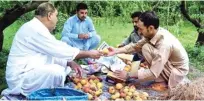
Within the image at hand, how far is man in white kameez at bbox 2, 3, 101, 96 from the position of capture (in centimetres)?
518

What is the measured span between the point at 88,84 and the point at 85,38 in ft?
8.86

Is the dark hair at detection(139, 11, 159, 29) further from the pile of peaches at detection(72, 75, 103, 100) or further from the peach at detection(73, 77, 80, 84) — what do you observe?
the peach at detection(73, 77, 80, 84)

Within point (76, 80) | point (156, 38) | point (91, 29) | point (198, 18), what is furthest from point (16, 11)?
point (198, 18)

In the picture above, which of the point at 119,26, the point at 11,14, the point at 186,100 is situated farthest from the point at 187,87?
the point at 119,26

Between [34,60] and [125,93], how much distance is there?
3.68ft

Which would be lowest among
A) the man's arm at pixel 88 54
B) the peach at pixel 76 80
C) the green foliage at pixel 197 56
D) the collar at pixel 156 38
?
the green foliage at pixel 197 56

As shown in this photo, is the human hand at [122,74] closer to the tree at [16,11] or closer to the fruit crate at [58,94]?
the fruit crate at [58,94]

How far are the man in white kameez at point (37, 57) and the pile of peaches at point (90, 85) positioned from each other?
1.18 ft

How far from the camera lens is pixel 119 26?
13469 mm

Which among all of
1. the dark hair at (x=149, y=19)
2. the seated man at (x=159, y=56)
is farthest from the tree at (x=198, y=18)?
the dark hair at (x=149, y=19)

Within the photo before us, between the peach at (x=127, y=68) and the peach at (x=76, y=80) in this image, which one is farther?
the peach at (x=127, y=68)

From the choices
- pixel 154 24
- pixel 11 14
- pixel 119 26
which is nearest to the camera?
pixel 154 24

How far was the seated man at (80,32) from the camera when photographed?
8297 mm

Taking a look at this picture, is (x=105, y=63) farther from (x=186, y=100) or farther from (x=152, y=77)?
(x=186, y=100)
